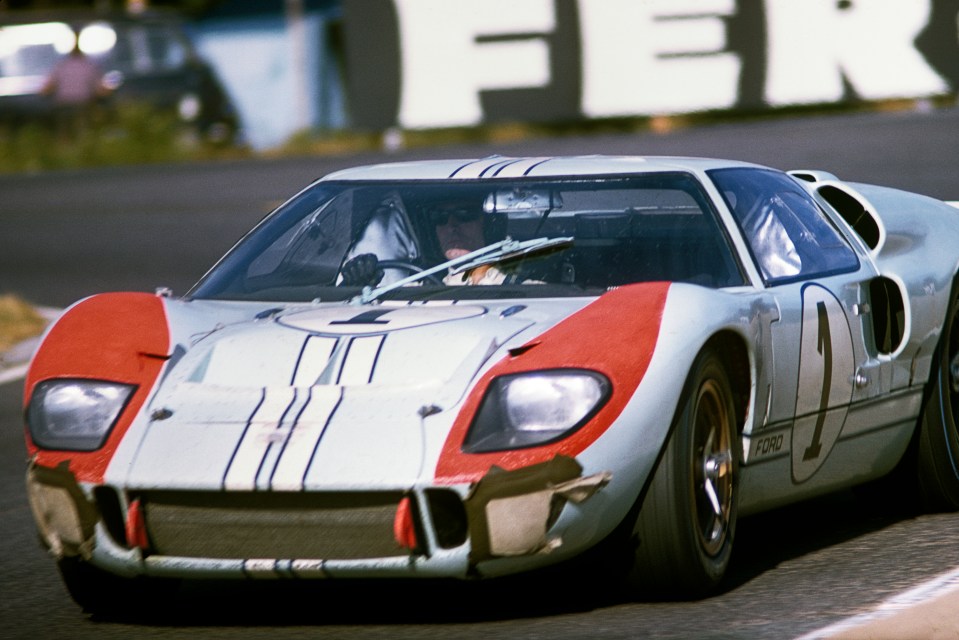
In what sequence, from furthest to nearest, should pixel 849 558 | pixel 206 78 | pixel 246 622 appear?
pixel 206 78, pixel 849 558, pixel 246 622

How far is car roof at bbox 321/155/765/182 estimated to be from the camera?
606 cm

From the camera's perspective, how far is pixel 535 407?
4.73 meters

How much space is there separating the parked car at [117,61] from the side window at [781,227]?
68.3 feet

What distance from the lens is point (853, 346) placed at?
593cm

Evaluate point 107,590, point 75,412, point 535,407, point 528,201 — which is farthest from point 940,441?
point 75,412

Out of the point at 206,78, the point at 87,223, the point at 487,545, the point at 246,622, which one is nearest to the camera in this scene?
the point at 487,545

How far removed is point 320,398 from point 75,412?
64cm

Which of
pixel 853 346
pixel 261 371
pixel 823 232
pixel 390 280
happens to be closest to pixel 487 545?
pixel 261 371

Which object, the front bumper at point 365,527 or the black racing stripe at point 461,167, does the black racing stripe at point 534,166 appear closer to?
the black racing stripe at point 461,167

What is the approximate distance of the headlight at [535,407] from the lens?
469 cm

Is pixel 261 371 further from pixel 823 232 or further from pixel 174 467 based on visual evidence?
pixel 823 232

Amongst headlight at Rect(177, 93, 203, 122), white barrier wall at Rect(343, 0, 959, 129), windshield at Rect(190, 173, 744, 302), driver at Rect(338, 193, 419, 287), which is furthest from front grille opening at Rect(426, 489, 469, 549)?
headlight at Rect(177, 93, 203, 122)

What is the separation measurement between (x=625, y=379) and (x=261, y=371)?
0.88 metres

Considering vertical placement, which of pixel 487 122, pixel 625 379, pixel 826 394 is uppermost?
pixel 625 379
